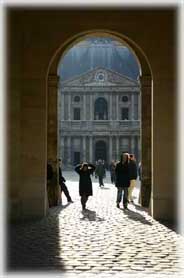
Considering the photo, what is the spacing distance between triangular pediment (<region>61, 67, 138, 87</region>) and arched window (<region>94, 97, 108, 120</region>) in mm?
2200

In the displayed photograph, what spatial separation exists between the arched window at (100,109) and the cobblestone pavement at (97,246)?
60.0m

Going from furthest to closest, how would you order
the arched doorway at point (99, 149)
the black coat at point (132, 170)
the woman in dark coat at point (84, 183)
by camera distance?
the arched doorway at point (99, 149) → the black coat at point (132, 170) → the woman in dark coat at point (84, 183)

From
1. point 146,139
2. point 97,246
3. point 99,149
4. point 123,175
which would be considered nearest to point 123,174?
point 123,175

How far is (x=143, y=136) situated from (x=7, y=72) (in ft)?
18.3

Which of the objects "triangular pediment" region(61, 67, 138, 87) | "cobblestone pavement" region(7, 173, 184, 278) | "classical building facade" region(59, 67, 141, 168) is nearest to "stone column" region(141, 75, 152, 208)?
"cobblestone pavement" region(7, 173, 184, 278)

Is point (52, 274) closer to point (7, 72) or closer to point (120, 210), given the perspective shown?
point (7, 72)

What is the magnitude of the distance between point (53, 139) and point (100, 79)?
56896 mm

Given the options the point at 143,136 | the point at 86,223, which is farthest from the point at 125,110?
the point at 86,223

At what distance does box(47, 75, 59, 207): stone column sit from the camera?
16188 millimetres

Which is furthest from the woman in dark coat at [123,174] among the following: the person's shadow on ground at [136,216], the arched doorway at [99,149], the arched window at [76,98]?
the arched window at [76,98]

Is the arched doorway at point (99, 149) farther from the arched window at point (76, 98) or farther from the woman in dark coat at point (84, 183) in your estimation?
the woman in dark coat at point (84, 183)

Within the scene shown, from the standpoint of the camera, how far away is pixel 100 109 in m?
73.6

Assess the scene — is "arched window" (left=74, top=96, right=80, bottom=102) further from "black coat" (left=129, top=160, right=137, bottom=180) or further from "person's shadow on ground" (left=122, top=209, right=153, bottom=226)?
"person's shadow on ground" (left=122, top=209, right=153, bottom=226)

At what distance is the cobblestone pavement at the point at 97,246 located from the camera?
7.34m
